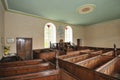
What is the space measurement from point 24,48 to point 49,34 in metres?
2.31

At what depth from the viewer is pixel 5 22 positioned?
549cm

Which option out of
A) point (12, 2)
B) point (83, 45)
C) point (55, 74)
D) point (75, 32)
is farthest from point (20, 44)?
point (83, 45)

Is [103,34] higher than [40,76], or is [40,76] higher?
[103,34]

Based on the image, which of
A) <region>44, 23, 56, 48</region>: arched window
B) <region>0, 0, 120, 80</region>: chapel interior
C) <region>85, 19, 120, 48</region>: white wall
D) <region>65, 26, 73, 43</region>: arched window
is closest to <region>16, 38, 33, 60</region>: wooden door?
<region>0, 0, 120, 80</region>: chapel interior

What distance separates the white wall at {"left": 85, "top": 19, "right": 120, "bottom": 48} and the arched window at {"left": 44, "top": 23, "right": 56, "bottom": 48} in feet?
13.1

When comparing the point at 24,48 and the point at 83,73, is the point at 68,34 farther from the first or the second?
the point at 83,73

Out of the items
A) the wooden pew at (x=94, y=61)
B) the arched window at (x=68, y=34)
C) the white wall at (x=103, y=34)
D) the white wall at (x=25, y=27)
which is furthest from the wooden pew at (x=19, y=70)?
the white wall at (x=103, y=34)

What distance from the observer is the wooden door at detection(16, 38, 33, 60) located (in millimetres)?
6026

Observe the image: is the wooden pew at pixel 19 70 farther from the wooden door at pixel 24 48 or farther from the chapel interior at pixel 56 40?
the wooden door at pixel 24 48

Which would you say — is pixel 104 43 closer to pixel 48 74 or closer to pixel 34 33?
pixel 34 33

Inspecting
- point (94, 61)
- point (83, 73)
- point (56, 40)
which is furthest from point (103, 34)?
point (83, 73)

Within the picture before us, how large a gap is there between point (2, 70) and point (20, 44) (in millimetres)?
3843

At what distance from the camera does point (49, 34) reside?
305 inches

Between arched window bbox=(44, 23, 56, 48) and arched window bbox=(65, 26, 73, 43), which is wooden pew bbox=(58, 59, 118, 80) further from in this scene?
arched window bbox=(65, 26, 73, 43)
